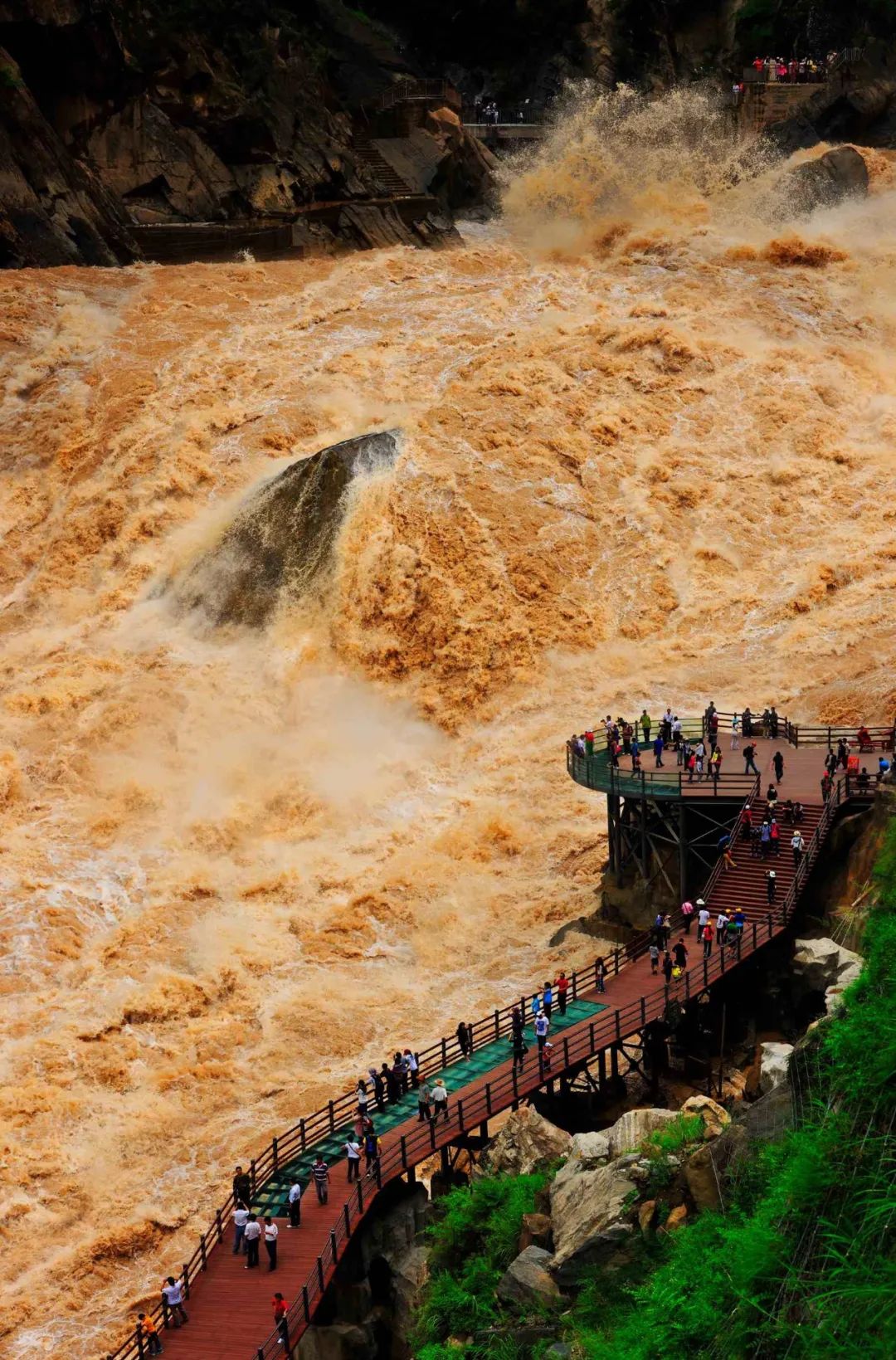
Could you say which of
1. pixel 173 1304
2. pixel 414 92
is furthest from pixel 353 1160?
pixel 414 92

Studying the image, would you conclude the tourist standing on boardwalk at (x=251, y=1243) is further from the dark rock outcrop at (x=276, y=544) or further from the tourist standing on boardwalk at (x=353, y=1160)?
the dark rock outcrop at (x=276, y=544)

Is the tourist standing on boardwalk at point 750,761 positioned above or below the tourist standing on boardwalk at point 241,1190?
above

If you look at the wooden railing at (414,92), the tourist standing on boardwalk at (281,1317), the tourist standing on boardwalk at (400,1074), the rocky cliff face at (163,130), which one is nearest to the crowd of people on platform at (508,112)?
the wooden railing at (414,92)

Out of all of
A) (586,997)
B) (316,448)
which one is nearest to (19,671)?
(316,448)

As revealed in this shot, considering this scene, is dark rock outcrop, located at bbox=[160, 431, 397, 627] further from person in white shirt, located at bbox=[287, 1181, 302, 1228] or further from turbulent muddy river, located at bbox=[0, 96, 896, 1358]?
person in white shirt, located at bbox=[287, 1181, 302, 1228]

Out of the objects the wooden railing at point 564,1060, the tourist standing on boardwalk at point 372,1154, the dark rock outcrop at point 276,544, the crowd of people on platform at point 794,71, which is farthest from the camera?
the crowd of people on platform at point 794,71

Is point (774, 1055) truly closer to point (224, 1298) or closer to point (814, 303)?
point (224, 1298)

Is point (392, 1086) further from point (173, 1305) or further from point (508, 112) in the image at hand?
point (508, 112)
